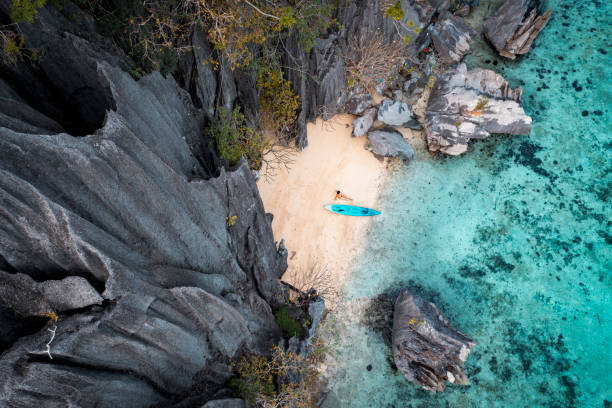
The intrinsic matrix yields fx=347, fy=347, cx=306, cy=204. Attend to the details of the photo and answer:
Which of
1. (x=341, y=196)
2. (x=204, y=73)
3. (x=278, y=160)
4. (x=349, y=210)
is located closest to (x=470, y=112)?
(x=341, y=196)

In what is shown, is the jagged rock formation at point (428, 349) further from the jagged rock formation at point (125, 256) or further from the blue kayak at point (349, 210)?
the jagged rock formation at point (125, 256)

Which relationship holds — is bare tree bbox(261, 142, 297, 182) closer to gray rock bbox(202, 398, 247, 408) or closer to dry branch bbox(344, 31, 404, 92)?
dry branch bbox(344, 31, 404, 92)

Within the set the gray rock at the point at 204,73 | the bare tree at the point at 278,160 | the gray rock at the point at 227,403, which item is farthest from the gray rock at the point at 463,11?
the gray rock at the point at 227,403

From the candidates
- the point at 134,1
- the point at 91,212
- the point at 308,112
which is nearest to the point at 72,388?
the point at 91,212

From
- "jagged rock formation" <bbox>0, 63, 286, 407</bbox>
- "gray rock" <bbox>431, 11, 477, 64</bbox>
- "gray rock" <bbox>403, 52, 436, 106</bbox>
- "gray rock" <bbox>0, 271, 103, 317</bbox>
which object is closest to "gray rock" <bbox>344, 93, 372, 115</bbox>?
"gray rock" <bbox>403, 52, 436, 106</bbox>

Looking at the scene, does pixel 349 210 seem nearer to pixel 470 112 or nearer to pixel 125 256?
pixel 470 112

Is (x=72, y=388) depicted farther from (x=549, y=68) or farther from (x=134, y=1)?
(x=549, y=68)
